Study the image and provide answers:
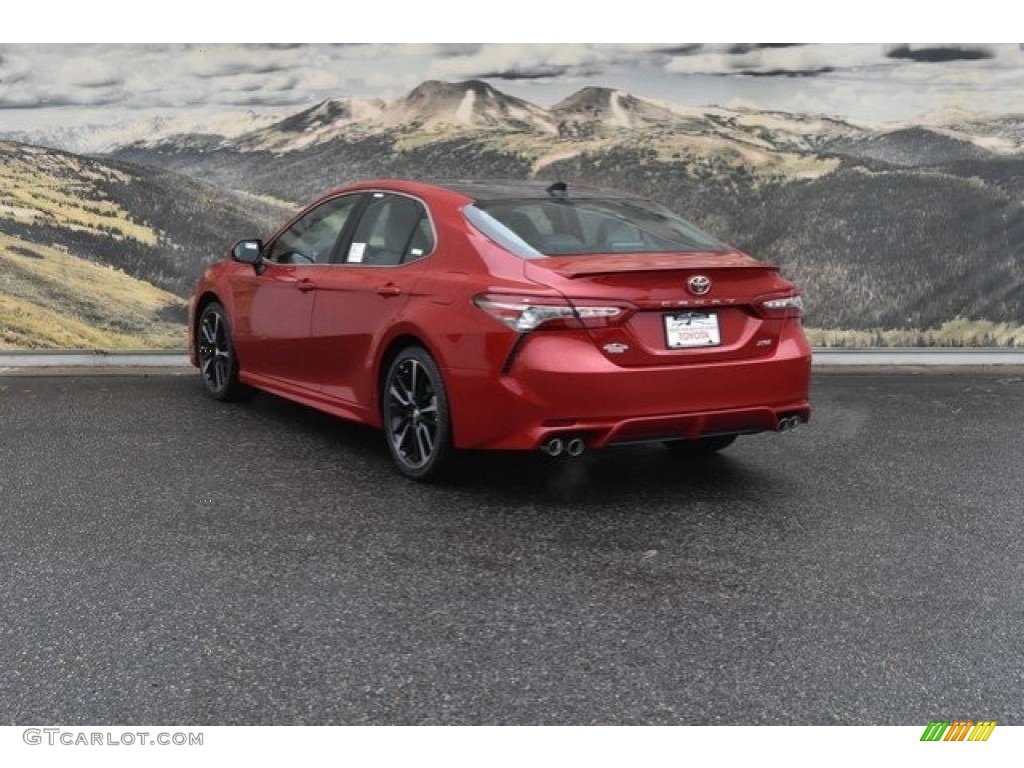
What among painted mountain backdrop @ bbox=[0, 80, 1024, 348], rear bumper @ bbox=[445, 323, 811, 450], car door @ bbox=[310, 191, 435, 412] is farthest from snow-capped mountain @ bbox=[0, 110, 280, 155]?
rear bumper @ bbox=[445, 323, 811, 450]

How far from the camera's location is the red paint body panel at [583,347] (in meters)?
5.49

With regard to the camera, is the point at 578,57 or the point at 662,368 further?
the point at 578,57

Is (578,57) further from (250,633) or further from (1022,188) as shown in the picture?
(250,633)

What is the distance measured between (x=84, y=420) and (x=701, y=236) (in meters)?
4.19

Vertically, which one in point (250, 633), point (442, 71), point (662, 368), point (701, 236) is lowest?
point (250, 633)

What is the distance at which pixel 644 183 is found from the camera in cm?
1118

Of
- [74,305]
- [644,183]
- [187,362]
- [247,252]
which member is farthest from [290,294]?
[644,183]

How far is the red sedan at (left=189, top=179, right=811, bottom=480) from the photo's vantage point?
5.50 metres

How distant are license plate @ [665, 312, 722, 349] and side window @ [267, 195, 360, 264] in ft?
7.73

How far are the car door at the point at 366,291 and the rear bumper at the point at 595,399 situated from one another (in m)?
0.77

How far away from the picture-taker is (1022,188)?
11133 millimetres

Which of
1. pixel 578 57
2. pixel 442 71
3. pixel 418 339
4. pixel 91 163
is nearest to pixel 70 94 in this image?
pixel 91 163
